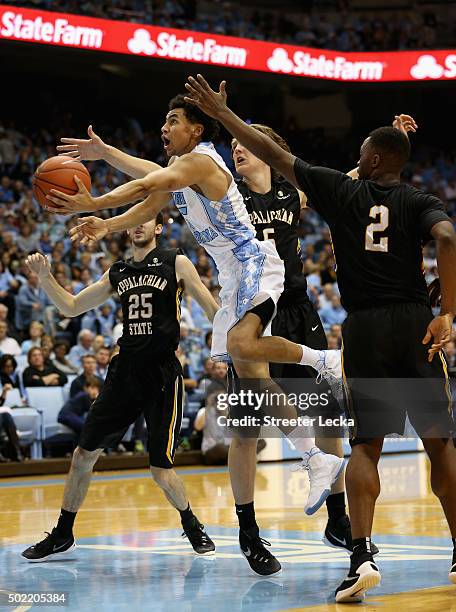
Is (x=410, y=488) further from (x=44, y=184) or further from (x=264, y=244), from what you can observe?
(x=44, y=184)

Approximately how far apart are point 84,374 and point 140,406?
663 centimetres

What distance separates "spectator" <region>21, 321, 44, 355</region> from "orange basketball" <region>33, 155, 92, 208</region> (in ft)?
28.8

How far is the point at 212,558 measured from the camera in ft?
21.5

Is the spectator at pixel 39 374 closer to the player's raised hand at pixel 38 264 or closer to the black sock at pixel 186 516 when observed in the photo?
the player's raised hand at pixel 38 264

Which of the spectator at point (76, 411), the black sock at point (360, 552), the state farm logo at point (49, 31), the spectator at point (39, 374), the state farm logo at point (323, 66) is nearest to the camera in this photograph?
the black sock at point (360, 552)

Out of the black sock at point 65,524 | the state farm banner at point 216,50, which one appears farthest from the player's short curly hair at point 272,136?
the state farm banner at point 216,50

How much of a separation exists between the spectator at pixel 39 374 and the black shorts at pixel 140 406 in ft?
22.0

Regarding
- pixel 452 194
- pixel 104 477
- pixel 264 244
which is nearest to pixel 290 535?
pixel 264 244

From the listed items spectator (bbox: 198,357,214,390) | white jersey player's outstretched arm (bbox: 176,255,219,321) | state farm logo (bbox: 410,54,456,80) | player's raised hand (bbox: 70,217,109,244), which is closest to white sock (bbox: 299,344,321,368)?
white jersey player's outstretched arm (bbox: 176,255,219,321)

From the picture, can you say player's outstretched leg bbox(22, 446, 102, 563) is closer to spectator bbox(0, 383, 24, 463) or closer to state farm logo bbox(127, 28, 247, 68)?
spectator bbox(0, 383, 24, 463)

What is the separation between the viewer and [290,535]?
7527mm

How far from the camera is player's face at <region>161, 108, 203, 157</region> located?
242 inches

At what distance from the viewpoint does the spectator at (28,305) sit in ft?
51.5

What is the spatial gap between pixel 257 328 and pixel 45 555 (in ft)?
6.71
